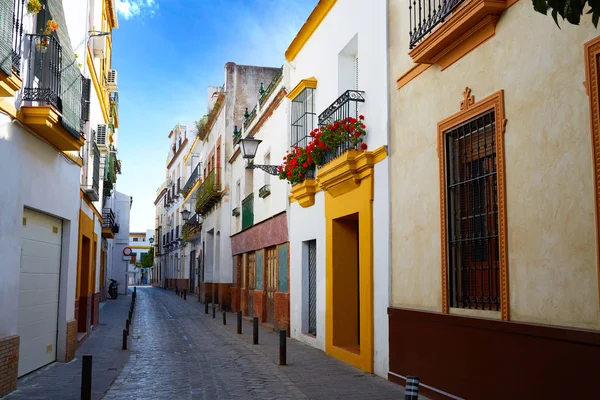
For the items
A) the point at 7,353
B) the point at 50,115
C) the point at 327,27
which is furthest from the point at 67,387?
the point at 327,27

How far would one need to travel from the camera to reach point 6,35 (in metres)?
7.62

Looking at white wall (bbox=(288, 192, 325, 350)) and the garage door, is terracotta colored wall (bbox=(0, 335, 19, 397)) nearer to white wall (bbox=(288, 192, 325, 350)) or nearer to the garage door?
the garage door

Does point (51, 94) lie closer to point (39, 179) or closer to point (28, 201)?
point (39, 179)

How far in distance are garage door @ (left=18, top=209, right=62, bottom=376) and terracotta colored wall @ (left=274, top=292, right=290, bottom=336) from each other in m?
6.49

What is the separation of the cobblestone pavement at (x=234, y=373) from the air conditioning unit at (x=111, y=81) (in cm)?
916

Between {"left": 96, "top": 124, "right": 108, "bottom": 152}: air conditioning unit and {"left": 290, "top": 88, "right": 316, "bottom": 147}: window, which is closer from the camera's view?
{"left": 290, "top": 88, "right": 316, "bottom": 147}: window

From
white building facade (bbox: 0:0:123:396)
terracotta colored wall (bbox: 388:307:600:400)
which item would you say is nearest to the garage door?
white building facade (bbox: 0:0:123:396)

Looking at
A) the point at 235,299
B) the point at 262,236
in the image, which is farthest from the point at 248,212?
the point at 235,299

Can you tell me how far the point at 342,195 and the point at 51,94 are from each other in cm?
550

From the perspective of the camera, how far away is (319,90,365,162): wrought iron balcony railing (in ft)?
37.4

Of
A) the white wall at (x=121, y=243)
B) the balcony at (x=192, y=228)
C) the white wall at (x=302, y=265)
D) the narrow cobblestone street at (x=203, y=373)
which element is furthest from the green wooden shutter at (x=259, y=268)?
the white wall at (x=121, y=243)

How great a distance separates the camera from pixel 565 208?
5.82 metres

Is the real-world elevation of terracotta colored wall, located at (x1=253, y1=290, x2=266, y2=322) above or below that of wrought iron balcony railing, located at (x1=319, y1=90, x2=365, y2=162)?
below

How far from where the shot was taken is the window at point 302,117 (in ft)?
48.4
